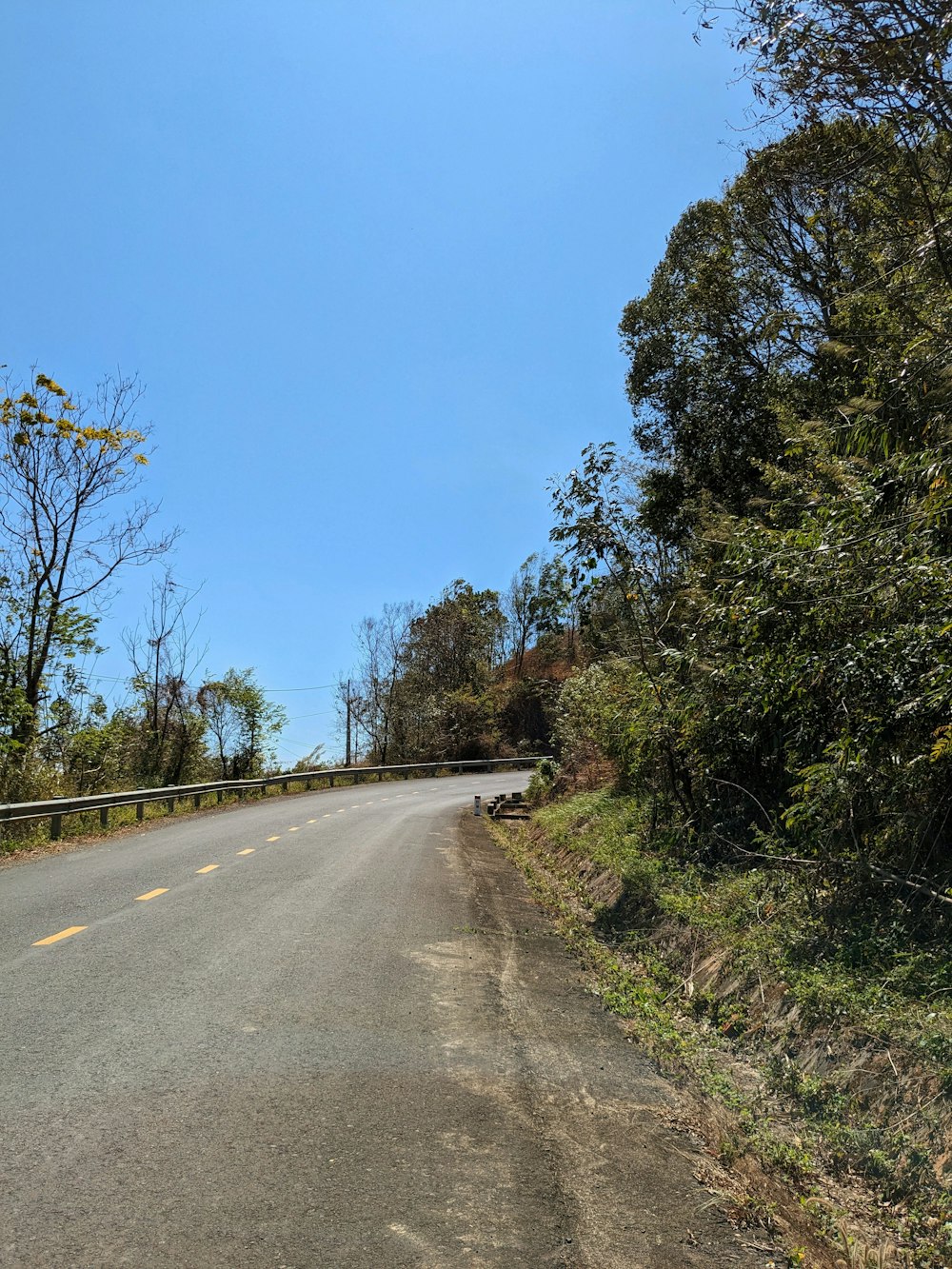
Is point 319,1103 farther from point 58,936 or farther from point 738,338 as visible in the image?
point 738,338

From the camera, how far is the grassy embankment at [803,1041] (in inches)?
154

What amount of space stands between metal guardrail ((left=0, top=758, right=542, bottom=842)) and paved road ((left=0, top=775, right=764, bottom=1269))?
8.36 m

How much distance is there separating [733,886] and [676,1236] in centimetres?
483

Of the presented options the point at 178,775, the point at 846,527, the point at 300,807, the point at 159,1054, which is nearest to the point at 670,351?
the point at 300,807

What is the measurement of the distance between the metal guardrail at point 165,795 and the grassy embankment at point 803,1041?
1240 centimetres

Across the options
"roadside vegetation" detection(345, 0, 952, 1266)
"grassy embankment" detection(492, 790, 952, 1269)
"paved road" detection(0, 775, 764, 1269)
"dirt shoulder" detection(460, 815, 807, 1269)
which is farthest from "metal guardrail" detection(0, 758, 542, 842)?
"dirt shoulder" detection(460, 815, 807, 1269)

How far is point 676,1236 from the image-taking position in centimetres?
359

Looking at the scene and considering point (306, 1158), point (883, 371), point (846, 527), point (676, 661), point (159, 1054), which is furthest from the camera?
point (676, 661)

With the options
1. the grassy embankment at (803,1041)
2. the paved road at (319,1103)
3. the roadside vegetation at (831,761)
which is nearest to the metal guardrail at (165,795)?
the paved road at (319,1103)

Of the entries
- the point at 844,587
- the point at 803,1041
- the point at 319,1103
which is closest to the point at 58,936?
the point at 319,1103

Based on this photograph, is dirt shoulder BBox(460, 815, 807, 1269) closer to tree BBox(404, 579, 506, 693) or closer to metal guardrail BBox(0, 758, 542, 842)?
metal guardrail BBox(0, 758, 542, 842)

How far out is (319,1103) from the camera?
462 centimetres

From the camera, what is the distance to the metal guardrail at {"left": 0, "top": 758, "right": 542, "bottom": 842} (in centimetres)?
1714

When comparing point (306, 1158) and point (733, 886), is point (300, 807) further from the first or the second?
point (306, 1158)
